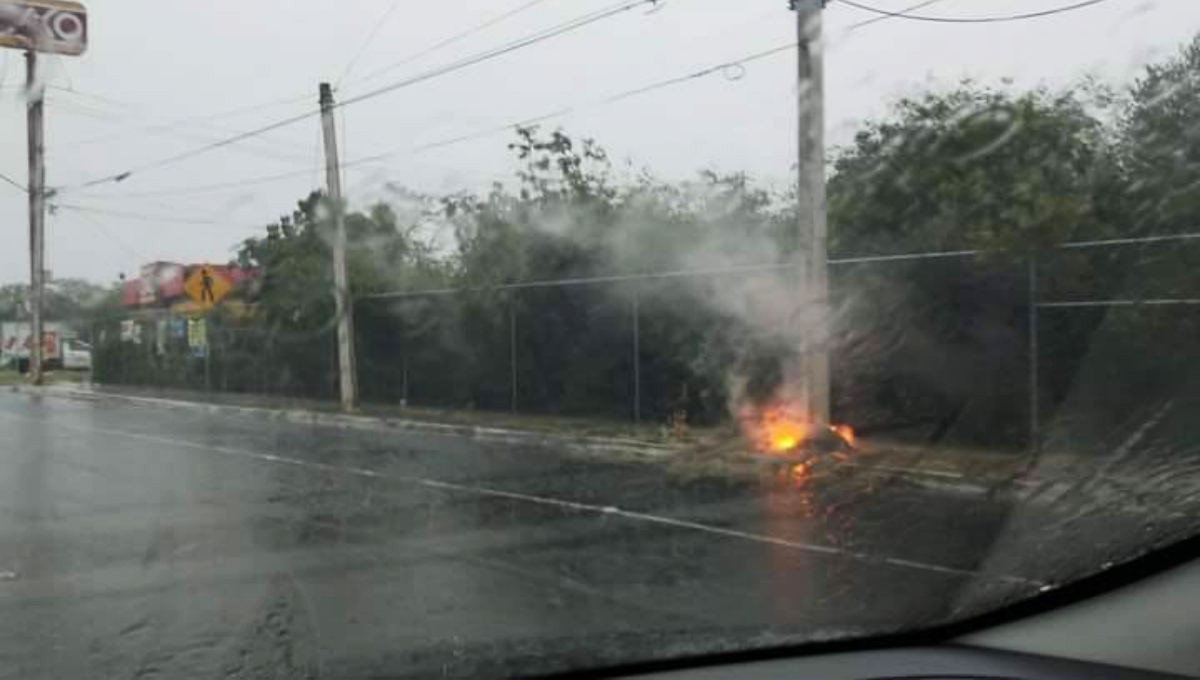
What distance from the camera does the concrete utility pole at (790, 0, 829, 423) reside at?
13.5m

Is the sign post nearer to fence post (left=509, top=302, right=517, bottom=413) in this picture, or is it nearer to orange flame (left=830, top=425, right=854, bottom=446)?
fence post (left=509, top=302, right=517, bottom=413)

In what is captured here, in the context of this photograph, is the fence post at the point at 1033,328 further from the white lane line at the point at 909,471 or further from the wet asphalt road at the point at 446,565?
the wet asphalt road at the point at 446,565

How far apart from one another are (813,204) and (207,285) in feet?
56.4

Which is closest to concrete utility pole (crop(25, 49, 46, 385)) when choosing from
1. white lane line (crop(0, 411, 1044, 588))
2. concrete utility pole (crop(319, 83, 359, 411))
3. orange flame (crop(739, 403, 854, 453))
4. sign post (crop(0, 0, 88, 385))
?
sign post (crop(0, 0, 88, 385))

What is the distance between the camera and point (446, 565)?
7492 mm

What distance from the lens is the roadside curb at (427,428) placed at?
50.9ft

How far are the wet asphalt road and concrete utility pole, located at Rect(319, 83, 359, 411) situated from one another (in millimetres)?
9067

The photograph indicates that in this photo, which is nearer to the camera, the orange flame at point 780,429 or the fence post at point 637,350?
the orange flame at point 780,429

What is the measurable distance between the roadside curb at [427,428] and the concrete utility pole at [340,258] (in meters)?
0.90

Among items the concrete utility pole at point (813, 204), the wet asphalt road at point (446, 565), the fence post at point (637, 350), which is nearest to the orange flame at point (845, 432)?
the concrete utility pole at point (813, 204)

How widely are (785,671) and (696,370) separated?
13893 mm

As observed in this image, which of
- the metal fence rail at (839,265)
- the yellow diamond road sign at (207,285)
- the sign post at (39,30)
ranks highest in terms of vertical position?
the sign post at (39,30)

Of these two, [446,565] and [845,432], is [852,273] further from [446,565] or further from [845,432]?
[446,565]

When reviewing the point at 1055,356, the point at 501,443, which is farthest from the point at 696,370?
the point at 1055,356
